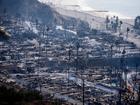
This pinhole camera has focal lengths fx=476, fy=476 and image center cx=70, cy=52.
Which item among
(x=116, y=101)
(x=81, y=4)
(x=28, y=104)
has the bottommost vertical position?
(x=116, y=101)

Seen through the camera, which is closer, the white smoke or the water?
the water

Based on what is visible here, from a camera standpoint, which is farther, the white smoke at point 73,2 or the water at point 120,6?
the white smoke at point 73,2

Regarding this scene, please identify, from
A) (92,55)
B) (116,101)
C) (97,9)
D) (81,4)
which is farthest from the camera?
(81,4)

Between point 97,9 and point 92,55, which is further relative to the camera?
point 97,9

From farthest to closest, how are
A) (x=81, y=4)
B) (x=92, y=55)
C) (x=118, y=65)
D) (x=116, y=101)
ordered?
(x=81, y=4), (x=92, y=55), (x=118, y=65), (x=116, y=101)

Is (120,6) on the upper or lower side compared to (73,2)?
lower

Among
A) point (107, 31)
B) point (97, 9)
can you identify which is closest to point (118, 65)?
point (107, 31)

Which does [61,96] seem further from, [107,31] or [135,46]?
[107,31]

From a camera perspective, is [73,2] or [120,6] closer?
[120,6]
